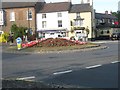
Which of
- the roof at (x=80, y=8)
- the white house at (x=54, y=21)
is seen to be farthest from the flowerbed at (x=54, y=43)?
the roof at (x=80, y=8)

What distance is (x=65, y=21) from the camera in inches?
2985

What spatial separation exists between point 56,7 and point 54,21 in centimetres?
378

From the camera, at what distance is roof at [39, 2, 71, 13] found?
251 ft

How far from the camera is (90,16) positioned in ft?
241

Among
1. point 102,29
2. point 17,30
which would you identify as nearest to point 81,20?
point 102,29

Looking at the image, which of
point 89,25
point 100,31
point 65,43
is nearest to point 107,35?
point 100,31

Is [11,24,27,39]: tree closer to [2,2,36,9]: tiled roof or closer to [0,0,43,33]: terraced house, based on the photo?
[0,0,43,33]: terraced house

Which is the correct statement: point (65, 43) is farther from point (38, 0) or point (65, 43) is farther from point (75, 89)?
point (38, 0)

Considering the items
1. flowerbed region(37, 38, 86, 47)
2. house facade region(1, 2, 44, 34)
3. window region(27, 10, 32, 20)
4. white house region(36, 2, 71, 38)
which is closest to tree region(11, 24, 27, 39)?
house facade region(1, 2, 44, 34)

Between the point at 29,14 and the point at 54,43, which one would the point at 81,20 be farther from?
the point at 54,43

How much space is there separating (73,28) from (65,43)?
38.2 metres

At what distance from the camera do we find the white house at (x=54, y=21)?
247 feet

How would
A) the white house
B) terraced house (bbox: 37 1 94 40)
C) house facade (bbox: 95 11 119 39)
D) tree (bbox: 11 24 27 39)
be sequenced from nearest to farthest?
1. tree (bbox: 11 24 27 39)
2. terraced house (bbox: 37 1 94 40)
3. the white house
4. house facade (bbox: 95 11 119 39)

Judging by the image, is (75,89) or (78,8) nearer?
(75,89)
